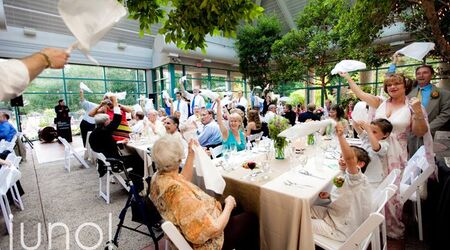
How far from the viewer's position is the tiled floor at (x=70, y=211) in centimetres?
256

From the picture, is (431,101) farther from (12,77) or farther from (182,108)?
(182,108)

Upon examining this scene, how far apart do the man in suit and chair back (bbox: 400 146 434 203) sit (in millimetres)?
639

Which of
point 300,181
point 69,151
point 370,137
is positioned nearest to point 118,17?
point 300,181

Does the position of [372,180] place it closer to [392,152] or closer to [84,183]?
[392,152]

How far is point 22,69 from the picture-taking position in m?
0.98

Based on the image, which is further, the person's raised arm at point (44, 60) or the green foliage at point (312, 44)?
the green foliage at point (312, 44)

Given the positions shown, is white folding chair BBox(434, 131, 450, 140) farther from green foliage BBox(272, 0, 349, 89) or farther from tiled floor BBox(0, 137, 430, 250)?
green foliage BBox(272, 0, 349, 89)

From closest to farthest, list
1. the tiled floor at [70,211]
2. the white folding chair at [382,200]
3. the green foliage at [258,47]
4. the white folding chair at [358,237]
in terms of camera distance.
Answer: the white folding chair at [358,237]
the white folding chair at [382,200]
the tiled floor at [70,211]
the green foliage at [258,47]

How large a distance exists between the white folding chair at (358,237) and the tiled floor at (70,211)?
1059 mm

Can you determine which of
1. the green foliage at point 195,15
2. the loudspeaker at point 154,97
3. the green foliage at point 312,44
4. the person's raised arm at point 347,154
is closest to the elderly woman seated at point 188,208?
the person's raised arm at point 347,154

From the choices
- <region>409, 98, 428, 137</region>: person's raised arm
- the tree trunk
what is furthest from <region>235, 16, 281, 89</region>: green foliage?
<region>409, 98, 428, 137</region>: person's raised arm

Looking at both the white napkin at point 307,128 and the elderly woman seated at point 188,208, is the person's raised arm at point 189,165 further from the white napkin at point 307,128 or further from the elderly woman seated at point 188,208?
the white napkin at point 307,128

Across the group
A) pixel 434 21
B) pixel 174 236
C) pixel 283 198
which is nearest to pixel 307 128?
pixel 283 198

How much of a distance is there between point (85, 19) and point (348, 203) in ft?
6.57
